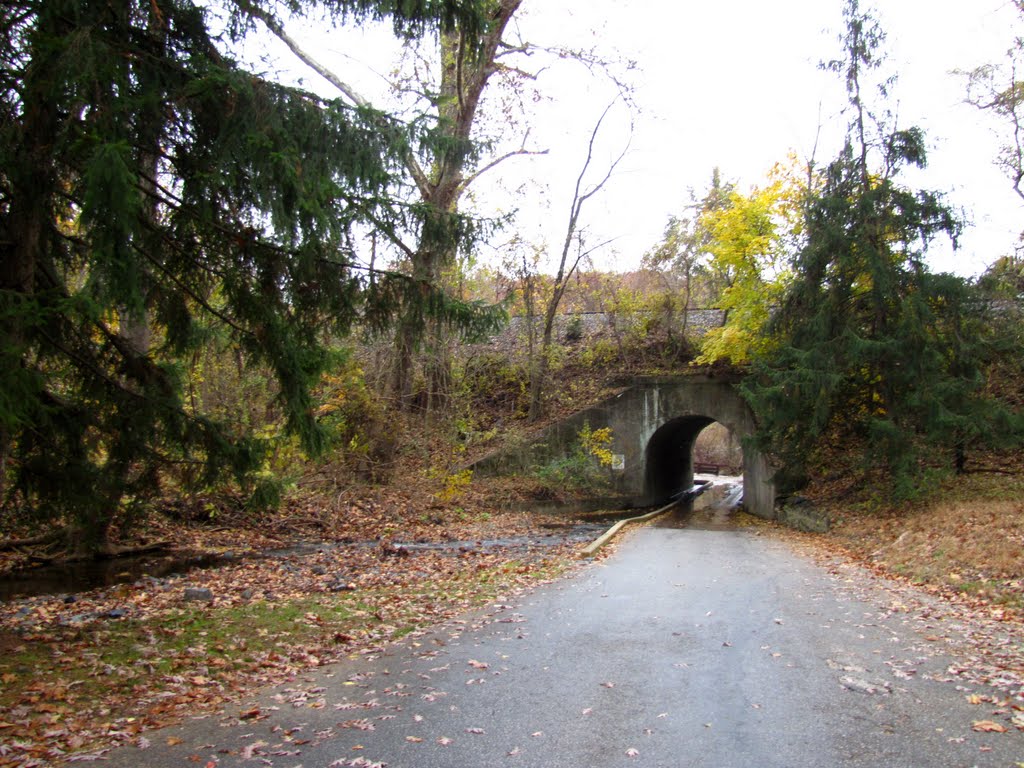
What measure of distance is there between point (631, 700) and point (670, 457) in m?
27.6

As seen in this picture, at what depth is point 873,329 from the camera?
59.7 ft

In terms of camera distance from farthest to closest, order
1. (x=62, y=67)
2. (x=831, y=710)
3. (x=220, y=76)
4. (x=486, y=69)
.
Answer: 1. (x=486, y=69)
2. (x=220, y=76)
3. (x=62, y=67)
4. (x=831, y=710)

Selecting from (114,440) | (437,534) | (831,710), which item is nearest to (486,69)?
(437,534)

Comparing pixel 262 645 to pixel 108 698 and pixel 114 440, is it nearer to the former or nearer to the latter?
pixel 108 698

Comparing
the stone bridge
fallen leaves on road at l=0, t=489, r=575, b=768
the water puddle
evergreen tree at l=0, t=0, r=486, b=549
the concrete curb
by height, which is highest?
evergreen tree at l=0, t=0, r=486, b=549

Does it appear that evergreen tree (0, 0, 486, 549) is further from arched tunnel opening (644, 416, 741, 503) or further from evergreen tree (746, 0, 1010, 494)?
arched tunnel opening (644, 416, 741, 503)

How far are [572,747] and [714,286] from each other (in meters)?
31.8

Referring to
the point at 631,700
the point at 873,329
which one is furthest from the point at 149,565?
the point at 873,329

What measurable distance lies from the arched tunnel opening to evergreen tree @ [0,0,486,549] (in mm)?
20065

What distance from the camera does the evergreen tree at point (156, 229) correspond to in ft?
18.9

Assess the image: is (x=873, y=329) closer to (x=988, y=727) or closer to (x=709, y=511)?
(x=709, y=511)

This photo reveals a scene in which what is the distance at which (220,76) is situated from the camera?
6.30 meters

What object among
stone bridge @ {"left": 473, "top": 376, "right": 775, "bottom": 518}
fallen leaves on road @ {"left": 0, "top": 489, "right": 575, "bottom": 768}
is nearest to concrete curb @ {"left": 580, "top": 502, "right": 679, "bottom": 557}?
fallen leaves on road @ {"left": 0, "top": 489, "right": 575, "bottom": 768}

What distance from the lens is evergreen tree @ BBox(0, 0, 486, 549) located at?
5.77 meters
